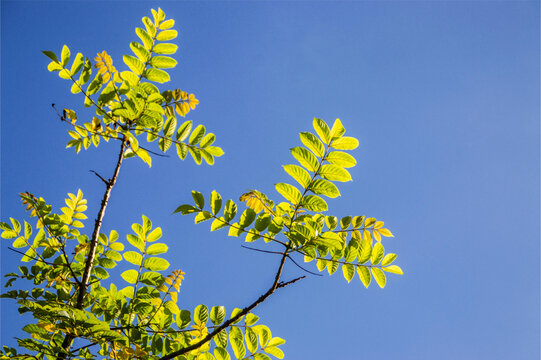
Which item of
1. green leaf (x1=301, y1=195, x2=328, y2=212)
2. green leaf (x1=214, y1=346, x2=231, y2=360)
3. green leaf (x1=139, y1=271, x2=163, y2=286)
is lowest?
green leaf (x1=214, y1=346, x2=231, y2=360)

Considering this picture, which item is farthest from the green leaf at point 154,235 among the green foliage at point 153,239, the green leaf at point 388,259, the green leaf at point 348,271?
the green leaf at point 388,259

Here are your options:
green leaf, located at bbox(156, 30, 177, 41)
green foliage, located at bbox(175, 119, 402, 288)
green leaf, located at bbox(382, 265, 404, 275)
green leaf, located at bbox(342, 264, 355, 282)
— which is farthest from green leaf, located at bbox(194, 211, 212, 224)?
green leaf, located at bbox(156, 30, 177, 41)

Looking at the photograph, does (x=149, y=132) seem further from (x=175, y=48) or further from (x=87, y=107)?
(x=175, y=48)

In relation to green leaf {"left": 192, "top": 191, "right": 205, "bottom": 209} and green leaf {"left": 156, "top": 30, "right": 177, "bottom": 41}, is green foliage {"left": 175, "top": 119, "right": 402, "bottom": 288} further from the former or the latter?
green leaf {"left": 156, "top": 30, "right": 177, "bottom": 41}

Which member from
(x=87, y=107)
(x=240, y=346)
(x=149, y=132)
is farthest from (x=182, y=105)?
(x=240, y=346)

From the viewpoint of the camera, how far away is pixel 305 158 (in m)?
2.13

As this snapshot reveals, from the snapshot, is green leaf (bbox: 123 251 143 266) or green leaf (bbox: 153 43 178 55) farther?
green leaf (bbox: 153 43 178 55)

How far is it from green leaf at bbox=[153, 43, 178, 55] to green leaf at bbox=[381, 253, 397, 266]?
6.78 feet

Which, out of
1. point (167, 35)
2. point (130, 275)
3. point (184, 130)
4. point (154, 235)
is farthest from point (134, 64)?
point (130, 275)

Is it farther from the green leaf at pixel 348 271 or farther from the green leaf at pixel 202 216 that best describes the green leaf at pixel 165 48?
the green leaf at pixel 348 271

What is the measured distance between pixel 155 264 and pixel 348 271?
3.88 ft

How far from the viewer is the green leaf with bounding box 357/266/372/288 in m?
2.22

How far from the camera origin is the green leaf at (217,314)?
7.59 feet

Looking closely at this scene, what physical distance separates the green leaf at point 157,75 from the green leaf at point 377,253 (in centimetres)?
185
